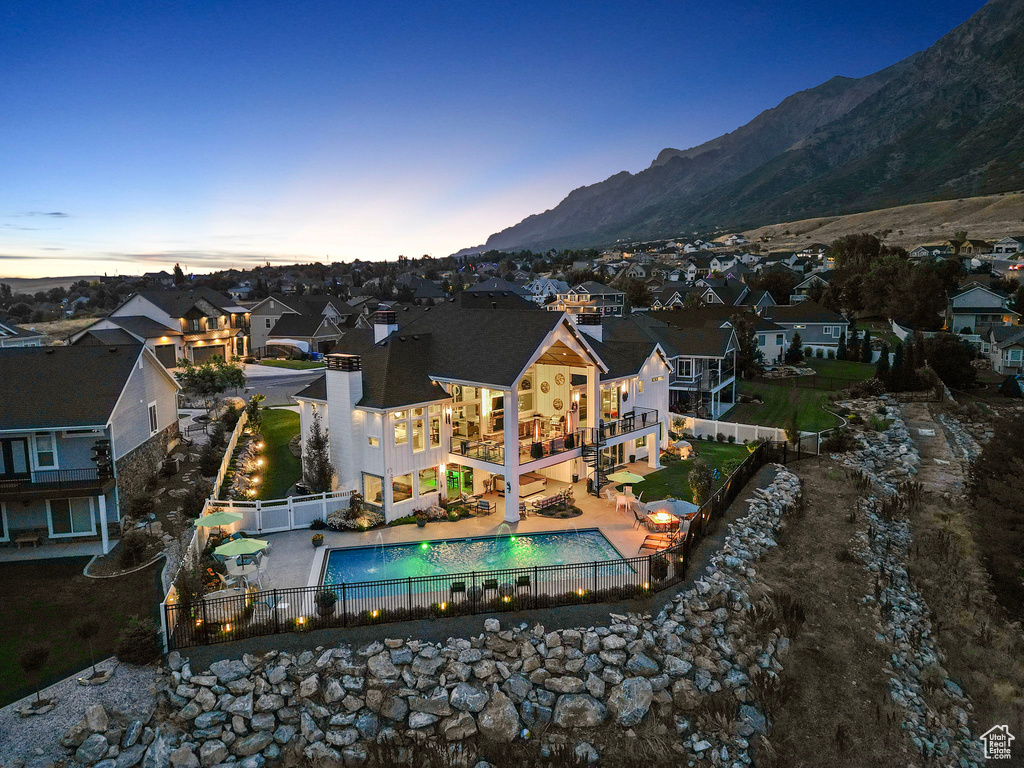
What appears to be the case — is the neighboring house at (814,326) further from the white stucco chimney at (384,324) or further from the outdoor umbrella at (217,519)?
the outdoor umbrella at (217,519)

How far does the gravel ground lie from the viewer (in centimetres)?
1158

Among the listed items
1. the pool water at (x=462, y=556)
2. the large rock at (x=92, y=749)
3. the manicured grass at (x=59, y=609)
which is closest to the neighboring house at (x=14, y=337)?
the manicured grass at (x=59, y=609)

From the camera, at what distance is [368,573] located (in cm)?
1864

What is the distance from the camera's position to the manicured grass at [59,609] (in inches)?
540

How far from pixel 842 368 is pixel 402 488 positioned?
48.0 meters

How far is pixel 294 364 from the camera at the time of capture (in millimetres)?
62219

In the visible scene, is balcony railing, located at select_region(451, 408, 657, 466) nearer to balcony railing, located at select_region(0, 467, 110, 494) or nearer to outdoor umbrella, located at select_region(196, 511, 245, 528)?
outdoor umbrella, located at select_region(196, 511, 245, 528)

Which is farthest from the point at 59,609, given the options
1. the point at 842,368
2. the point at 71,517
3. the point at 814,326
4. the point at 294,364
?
the point at 814,326

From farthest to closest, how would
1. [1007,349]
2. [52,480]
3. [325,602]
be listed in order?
1. [1007,349]
2. [52,480]
3. [325,602]

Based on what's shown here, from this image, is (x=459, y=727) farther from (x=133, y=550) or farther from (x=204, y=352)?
(x=204, y=352)

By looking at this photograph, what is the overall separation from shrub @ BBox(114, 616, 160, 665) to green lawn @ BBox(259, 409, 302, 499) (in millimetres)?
10545

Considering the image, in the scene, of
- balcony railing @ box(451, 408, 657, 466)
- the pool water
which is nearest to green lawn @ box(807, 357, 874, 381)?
balcony railing @ box(451, 408, 657, 466)

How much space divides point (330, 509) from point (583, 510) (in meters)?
9.78

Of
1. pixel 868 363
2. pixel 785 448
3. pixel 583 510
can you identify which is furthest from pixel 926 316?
pixel 583 510
